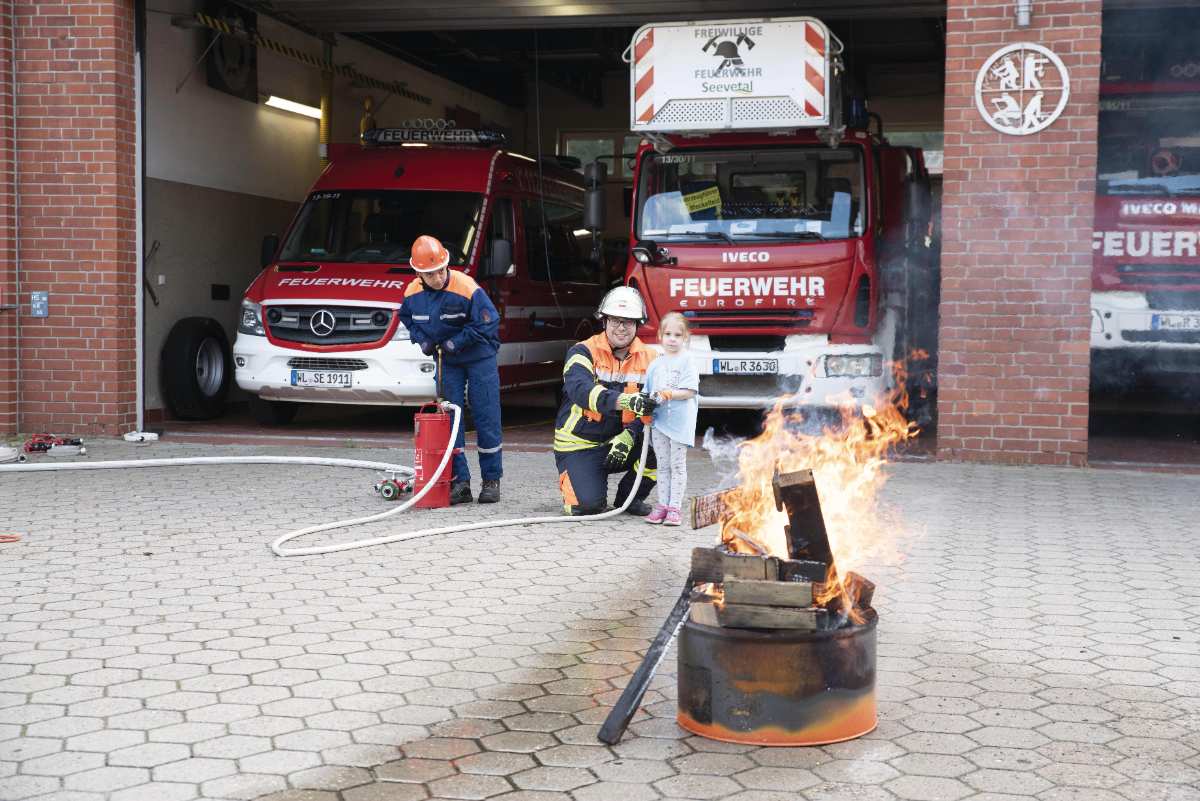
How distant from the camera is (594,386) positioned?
8.30m

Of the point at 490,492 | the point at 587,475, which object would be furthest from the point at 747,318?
the point at 587,475

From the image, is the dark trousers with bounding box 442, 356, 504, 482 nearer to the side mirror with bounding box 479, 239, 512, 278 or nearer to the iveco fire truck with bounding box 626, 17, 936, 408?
the iveco fire truck with bounding box 626, 17, 936, 408

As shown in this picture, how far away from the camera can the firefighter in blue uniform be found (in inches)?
356

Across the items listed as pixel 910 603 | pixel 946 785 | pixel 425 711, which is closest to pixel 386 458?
pixel 910 603

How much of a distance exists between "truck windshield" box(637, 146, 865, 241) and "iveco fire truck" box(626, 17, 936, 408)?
0.04ft

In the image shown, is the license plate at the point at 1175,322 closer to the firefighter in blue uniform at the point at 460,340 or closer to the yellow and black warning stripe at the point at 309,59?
the firefighter in blue uniform at the point at 460,340

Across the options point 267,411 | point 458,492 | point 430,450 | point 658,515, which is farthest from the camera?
point 267,411

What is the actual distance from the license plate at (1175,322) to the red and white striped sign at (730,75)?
3.71 metres

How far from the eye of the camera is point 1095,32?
35.0ft

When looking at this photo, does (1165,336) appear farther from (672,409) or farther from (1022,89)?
(672,409)

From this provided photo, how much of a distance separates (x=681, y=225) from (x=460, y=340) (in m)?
3.50

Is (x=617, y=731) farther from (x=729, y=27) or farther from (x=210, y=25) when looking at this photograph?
(x=210, y=25)

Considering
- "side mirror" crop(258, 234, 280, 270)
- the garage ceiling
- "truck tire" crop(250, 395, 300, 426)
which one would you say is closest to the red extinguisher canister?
"truck tire" crop(250, 395, 300, 426)

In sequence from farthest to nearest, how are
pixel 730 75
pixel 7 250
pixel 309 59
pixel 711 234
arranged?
pixel 309 59, pixel 7 250, pixel 711 234, pixel 730 75
